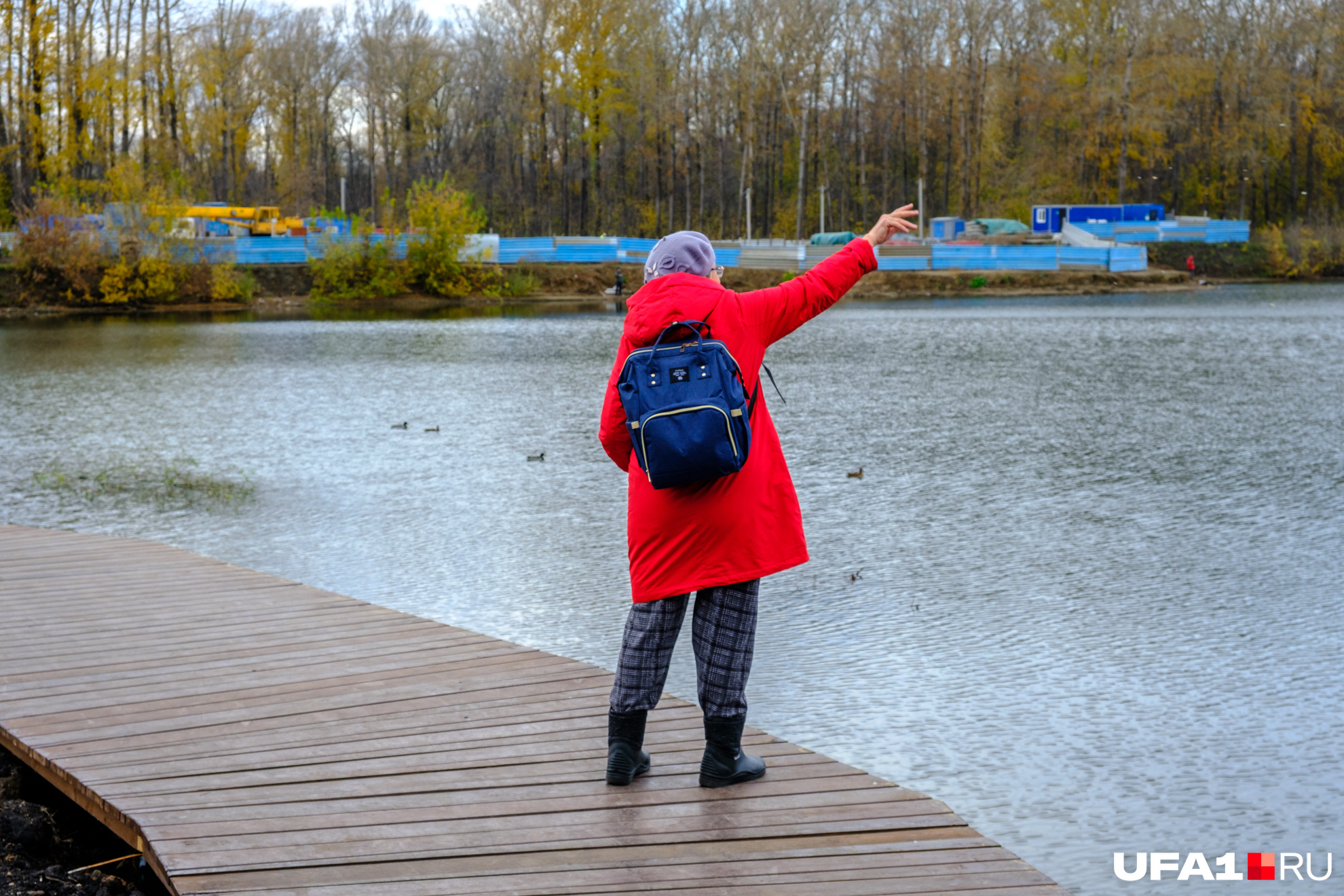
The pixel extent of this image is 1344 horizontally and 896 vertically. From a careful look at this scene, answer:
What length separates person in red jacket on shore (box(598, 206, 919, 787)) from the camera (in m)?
3.44

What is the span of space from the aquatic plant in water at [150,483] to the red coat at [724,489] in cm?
823

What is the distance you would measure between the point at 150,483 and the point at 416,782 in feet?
29.5

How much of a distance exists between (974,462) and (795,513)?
910 cm

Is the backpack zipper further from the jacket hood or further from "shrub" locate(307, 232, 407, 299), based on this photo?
"shrub" locate(307, 232, 407, 299)

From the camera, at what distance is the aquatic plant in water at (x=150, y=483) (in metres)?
11.1

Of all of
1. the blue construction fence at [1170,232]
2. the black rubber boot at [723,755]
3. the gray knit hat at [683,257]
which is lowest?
the black rubber boot at [723,755]

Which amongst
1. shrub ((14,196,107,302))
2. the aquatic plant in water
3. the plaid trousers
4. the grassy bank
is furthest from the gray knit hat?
shrub ((14,196,107,302))

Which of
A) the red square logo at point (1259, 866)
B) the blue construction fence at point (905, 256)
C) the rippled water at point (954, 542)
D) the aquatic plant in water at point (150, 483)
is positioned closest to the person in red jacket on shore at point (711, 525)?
the rippled water at point (954, 542)

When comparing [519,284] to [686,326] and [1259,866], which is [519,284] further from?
[686,326]

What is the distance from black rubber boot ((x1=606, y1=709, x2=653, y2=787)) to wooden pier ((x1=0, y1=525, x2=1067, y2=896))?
0.16 feet

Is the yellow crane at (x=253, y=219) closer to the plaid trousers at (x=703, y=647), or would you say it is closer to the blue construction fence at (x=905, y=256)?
Result: the blue construction fence at (x=905, y=256)

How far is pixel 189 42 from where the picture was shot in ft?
Result: 192

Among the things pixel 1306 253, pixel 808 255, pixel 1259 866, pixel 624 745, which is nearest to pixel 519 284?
pixel 808 255

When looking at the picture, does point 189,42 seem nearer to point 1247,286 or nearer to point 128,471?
point 1247,286
